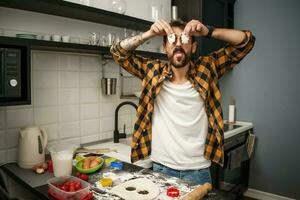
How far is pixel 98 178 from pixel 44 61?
828 millimetres

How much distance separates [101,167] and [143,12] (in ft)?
4.81

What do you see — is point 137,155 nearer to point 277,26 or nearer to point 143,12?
point 143,12

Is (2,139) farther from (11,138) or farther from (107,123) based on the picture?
(107,123)

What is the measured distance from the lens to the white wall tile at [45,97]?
1.61 m

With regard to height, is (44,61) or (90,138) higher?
(44,61)

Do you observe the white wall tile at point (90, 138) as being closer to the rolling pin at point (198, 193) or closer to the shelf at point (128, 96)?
the shelf at point (128, 96)

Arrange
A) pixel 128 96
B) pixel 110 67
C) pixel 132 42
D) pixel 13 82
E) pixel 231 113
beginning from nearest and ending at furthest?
pixel 13 82 < pixel 132 42 < pixel 110 67 < pixel 128 96 < pixel 231 113

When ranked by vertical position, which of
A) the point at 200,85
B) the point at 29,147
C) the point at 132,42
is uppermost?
the point at 132,42

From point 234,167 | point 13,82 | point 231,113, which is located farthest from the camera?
point 231,113

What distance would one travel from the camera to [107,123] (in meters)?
2.06

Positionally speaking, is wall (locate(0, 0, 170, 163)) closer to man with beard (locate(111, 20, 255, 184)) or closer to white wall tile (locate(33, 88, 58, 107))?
white wall tile (locate(33, 88, 58, 107))

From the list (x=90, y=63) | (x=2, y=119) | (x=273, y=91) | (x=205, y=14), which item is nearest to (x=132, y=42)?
(x=90, y=63)

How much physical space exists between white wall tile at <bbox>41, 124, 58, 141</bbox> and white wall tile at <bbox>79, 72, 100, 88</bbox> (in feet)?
1.13

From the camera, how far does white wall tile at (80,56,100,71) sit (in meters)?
1.85
